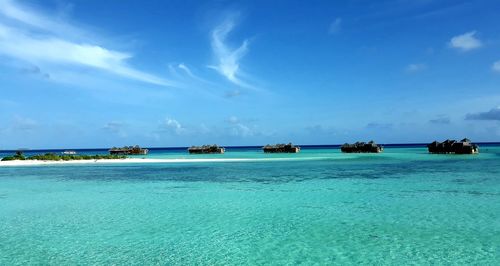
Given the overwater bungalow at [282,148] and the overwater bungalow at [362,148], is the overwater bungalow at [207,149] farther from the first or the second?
the overwater bungalow at [362,148]

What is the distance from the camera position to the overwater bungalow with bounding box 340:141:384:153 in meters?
98.8

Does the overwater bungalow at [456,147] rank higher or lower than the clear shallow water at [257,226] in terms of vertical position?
higher

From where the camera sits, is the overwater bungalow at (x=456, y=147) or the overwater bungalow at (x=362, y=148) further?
the overwater bungalow at (x=362, y=148)

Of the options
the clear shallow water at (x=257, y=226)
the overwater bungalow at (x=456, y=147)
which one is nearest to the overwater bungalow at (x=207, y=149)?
the overwater bungalow at (x=456, y=147)

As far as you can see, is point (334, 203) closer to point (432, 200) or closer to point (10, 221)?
point (432, 200)

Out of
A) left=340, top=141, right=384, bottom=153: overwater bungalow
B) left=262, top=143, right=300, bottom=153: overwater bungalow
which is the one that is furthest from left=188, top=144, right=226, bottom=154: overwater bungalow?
left=340, top=141, right=384, bottom=153: overwater bungalow

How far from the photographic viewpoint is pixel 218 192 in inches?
1001

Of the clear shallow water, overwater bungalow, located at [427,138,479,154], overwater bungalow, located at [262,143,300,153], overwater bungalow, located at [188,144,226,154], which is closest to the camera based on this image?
the clear shallow water

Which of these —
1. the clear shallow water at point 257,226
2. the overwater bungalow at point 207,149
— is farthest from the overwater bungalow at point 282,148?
the clear shallow water at point 257,226

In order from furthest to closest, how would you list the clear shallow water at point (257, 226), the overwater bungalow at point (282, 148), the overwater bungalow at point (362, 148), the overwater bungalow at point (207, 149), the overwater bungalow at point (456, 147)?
1. the overwater bungalow at point (207, 149)
2. the overwater bungalow at point (282, 148)
3. the overwater bungalow at point (362, 148)
4. the overwater bungalow at point (456, 147)
5. the clear shallow water at point (257, 226)

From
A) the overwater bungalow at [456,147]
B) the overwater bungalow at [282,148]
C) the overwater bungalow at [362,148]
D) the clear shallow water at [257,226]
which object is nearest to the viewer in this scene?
the clear shallow water at [257,226]

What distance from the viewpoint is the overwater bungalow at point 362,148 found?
9881 centimetres

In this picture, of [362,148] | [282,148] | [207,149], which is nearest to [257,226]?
[362,148]

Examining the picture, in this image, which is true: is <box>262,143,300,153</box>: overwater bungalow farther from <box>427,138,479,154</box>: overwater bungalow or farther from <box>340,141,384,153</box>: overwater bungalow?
<box>427,138,479,154</box>: overwater bungalow
